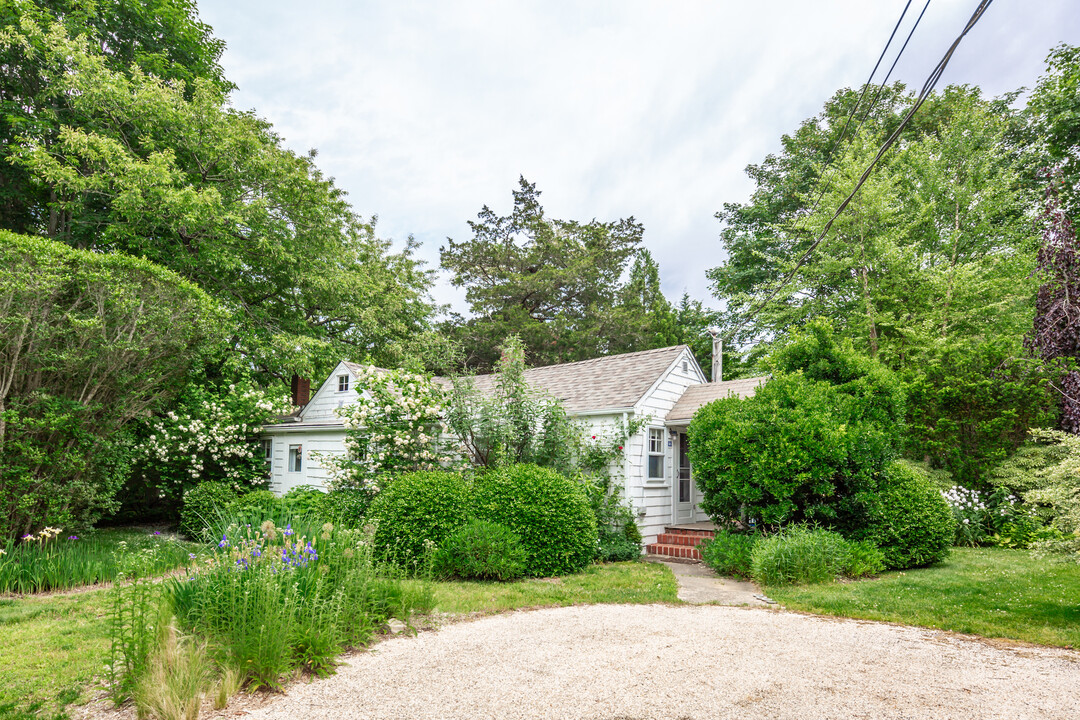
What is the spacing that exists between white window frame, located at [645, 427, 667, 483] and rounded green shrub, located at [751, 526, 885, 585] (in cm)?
324

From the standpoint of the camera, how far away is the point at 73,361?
313 inches

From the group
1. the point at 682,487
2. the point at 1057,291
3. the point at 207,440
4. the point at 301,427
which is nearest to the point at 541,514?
the point at 682,487

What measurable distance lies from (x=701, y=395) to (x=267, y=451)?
1080 cm

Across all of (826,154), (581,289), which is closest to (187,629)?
(581,289)

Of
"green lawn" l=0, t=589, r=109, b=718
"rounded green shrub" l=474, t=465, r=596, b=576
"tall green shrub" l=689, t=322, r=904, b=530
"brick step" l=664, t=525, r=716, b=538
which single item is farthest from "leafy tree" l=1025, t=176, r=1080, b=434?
"green lawn" l=0, t=589, r=109, b=718

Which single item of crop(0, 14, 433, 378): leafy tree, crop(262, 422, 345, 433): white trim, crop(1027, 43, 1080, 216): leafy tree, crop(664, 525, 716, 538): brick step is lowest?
crop(664, 525, 716, 538): brick step

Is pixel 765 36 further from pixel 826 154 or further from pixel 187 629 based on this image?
pixel 826 154

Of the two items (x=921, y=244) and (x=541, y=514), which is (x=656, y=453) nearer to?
(x=541, y=514)

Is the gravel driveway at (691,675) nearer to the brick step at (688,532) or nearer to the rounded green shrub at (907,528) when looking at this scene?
the rounded green shrub at (907,528)

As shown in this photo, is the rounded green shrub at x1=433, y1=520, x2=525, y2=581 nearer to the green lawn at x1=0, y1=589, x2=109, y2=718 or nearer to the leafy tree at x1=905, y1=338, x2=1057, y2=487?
the green lawn at x1=0, y1=589, x2=109, y2=718

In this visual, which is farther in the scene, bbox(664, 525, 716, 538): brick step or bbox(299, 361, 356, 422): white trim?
bbox(299, 361, 356, 422): white trim

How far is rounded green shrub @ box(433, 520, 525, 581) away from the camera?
7762mm

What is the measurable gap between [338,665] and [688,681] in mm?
2519

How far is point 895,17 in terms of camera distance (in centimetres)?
658
